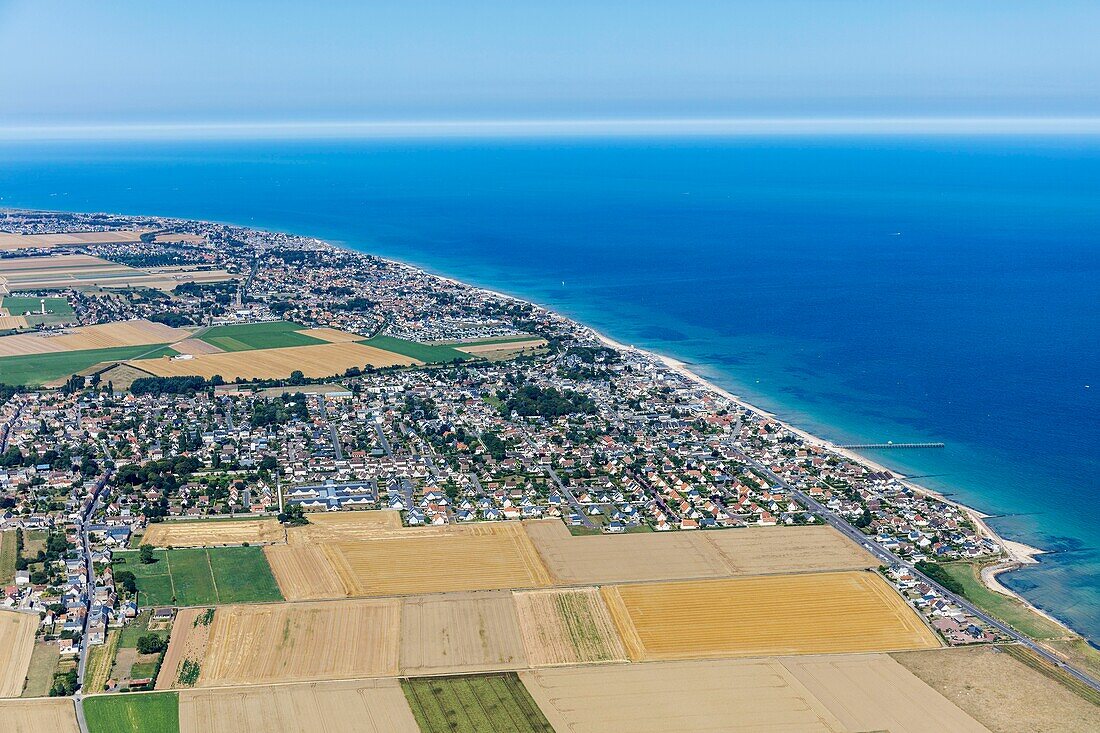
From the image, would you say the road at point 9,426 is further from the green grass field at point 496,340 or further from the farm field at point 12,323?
the green grass field at point 496,340

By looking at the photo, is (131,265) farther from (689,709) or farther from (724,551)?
(689,709)

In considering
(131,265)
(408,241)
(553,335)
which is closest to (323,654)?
(553,335)

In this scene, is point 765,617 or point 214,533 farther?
point 214,533

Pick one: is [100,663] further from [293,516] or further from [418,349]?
[418,349]

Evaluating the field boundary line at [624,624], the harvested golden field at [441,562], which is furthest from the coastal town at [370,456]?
the field boundary line at [624,624]

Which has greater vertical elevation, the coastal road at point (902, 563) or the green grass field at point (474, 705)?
the coastal road at point (902, 563)

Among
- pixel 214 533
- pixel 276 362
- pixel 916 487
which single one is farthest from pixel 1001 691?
pixel 276 362
